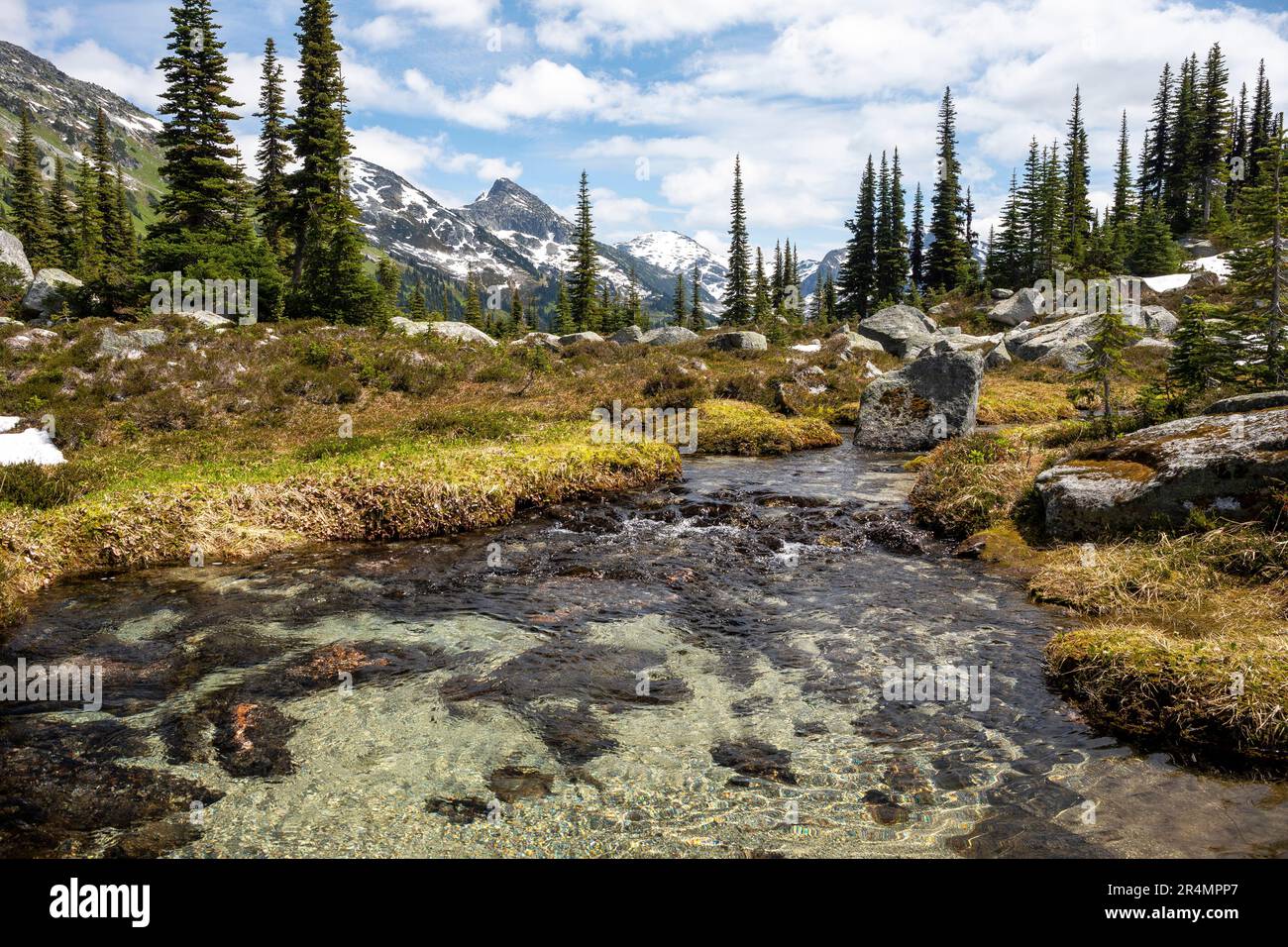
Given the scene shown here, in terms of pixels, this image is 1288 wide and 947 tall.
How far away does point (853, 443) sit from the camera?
25516 millimetres

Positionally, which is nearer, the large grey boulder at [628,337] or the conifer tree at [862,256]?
the large grey boulder at [628,337]

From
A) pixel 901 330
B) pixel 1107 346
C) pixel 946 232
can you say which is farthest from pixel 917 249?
pixel 1107 346

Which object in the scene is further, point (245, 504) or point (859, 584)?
point (245, 504)

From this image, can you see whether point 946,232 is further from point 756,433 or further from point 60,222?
point 60,222

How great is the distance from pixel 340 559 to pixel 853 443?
19.3 meters

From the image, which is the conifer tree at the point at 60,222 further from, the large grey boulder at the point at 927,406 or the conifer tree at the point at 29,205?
the large grey boulder at the point at 927,406

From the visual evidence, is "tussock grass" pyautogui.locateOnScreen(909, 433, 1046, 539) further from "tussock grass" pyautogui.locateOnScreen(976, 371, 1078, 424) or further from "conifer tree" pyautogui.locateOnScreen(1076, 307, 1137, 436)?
"tussock grass" pyautogui.locateOnScreen(976, 371, 1078, 424)

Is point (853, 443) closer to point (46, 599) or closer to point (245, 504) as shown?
point (245, 504)

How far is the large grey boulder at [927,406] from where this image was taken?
79.2 feet

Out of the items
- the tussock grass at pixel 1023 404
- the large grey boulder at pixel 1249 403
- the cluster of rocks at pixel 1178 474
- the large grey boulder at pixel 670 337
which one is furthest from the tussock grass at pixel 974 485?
the large grey boulder at pixel 670 337

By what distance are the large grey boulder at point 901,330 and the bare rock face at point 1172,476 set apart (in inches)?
1411

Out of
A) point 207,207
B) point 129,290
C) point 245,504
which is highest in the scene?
point 207,207
